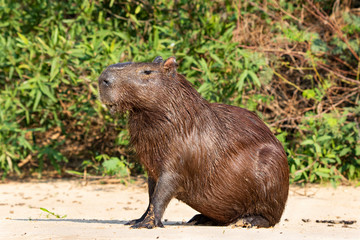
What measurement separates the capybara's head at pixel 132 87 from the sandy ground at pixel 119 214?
899 millimetres

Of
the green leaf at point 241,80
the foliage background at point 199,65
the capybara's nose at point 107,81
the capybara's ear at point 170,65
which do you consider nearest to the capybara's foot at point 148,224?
the capybara's nose at point 107,81

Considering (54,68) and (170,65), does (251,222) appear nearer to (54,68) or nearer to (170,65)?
(170,65)

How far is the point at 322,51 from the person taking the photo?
8.03m

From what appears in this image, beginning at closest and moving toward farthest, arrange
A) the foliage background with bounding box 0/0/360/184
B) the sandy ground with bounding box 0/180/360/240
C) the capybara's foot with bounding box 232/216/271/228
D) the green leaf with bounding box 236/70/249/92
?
1. the sandy ground with bounding box 0/180/360/240
2. the capybara's foot with bounding box 232/216/271/228
3. the green leaf with bounding box 236/70/249/92
4. the foliage background with bounding box 0/0/360/184

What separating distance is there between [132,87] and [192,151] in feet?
2.10

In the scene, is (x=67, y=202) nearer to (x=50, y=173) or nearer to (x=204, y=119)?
(x=50, y=173)

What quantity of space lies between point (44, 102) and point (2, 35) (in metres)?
1.14

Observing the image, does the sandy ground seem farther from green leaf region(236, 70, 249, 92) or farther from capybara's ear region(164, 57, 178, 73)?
green leaf region(236, 70, 249, 92)

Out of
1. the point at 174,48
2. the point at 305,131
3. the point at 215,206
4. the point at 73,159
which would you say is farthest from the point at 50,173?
the point at 215,206

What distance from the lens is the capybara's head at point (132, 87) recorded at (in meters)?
4.12

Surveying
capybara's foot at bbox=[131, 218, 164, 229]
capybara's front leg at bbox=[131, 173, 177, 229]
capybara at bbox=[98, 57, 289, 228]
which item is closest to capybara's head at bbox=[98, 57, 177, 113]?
capybara at bbox=[98, 57, 289, 228]

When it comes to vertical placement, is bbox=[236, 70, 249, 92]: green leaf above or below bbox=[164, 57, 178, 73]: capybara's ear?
below

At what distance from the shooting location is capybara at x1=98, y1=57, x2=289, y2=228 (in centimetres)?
414

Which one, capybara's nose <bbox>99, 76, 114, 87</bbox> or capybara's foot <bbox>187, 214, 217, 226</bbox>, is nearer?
capybara's nose <bbox>99, 76, 114, 87</bbox>
